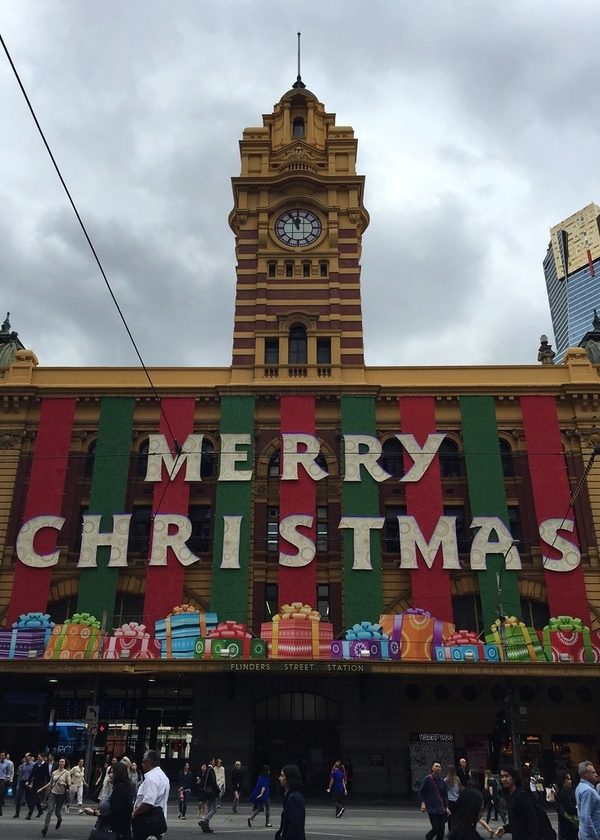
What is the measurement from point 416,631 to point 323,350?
15175 mm

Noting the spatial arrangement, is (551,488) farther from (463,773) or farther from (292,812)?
(292,812)

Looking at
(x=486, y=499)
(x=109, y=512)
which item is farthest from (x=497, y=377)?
(x=109, y=512)

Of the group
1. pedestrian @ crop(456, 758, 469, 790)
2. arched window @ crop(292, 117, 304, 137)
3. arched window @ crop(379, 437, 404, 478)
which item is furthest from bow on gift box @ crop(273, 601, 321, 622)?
arched window @ crop(292, 117, 304, 137)

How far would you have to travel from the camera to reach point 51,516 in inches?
1288

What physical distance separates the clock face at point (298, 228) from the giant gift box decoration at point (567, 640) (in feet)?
77.6

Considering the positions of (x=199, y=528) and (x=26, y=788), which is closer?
(x=26, y=788)

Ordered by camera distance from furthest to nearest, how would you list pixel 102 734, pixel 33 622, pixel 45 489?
1. pixel 45 489
2. pixel 102 734
3. pixel 33 622

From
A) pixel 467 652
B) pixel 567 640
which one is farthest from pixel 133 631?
pixel 567 640

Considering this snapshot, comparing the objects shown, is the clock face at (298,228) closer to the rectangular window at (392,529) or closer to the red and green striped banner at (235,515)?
the red and green striped banner at (235,515)

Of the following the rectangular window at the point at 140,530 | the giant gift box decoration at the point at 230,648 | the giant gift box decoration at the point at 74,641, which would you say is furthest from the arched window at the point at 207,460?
the giant gift box decoration at the point at 230,648

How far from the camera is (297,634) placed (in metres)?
29.5

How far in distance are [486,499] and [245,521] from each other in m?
10.9

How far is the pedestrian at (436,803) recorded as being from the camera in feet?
46.4

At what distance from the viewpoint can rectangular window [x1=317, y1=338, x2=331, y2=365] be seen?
37.6 m
